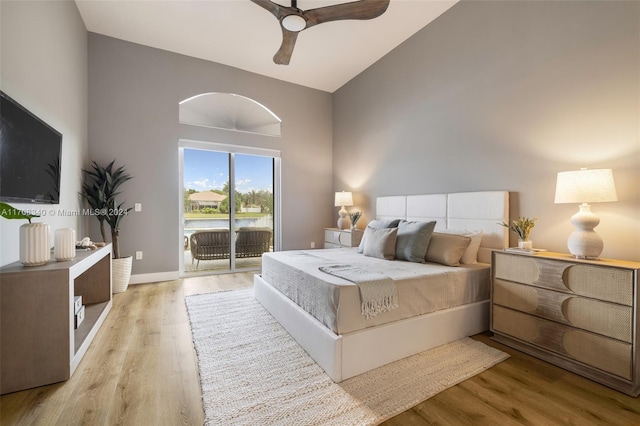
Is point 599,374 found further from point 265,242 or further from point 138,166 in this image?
point 138,166

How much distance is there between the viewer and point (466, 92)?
3104 millimetres

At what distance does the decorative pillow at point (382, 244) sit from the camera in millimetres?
2854

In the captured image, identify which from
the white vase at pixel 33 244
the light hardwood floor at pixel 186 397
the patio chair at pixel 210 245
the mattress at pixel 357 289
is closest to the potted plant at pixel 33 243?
the white vase at pixel 33 244

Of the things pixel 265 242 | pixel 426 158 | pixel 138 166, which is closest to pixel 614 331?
pixel 426 158

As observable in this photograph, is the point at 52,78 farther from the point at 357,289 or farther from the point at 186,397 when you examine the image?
the point at 357,289

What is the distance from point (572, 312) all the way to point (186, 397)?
257 centimetres

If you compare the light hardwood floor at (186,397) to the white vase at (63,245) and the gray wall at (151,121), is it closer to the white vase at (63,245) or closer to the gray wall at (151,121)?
the white vase at (63,245)

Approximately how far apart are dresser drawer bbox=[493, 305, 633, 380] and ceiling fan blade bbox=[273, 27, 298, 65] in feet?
10.8

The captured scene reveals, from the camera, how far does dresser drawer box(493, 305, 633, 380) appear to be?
1.68m

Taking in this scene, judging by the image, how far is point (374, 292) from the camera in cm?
188

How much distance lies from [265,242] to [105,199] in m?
2.48

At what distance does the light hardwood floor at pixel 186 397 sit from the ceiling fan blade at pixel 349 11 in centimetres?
313

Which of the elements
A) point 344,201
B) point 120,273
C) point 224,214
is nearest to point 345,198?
point 344,201

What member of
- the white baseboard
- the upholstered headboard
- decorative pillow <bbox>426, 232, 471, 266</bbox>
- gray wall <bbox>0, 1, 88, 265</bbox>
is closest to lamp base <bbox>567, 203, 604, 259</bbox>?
the upholstered headboard
